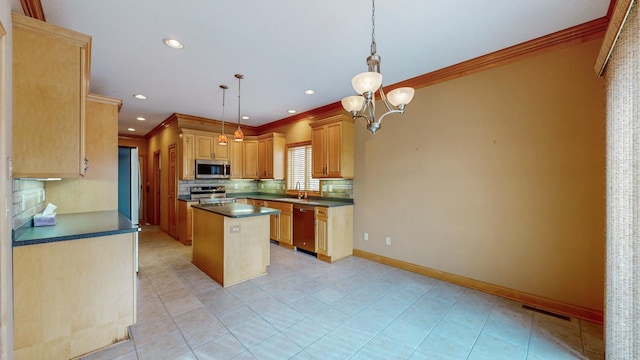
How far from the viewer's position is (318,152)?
4711mm

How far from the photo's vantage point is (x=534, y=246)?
105 inches

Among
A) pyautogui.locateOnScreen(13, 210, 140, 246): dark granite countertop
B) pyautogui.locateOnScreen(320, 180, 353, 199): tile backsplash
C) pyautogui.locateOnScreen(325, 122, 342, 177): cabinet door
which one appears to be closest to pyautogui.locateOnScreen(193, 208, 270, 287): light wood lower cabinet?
pyautogui.locateOnScreen(13, 210, 140, 246): dark granite countertop

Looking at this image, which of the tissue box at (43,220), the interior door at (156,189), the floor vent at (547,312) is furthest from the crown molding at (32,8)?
the interior door at (156,189)

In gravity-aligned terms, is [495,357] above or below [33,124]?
below

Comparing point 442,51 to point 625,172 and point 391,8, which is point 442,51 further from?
point 625,172

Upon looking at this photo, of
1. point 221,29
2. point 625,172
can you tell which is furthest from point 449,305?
point 221,29

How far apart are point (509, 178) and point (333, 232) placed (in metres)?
2.50

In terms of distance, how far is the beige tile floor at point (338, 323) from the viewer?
6.48 feet

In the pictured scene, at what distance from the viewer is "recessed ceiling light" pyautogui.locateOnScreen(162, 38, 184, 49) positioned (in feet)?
8.35

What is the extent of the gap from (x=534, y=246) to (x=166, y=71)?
191 inches

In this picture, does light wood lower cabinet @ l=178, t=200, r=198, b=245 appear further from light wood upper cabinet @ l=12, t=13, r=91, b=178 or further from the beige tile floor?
light wood upper cabinet @ l=12, t=13, r=91, b=178

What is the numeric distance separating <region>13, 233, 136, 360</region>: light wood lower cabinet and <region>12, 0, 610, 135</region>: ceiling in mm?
1740

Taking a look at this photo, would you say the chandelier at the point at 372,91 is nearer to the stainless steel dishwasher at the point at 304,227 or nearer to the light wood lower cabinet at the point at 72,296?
the light wood lower cabinet at the point at 72,296

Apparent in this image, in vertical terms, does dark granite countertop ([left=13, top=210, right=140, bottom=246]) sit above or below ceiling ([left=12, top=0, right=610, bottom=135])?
below
